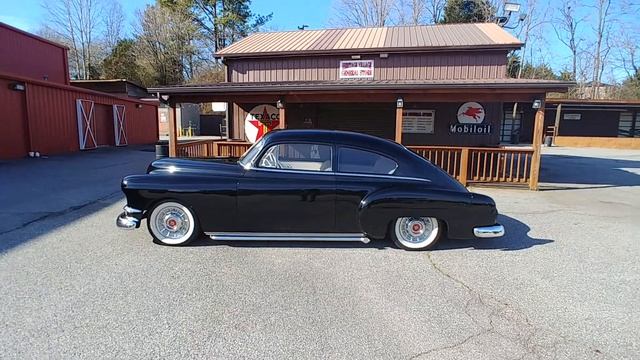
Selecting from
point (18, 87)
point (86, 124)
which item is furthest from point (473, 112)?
point (86, 124)

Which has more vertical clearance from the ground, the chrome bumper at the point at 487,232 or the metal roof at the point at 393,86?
the metal roof at the point at 393,86

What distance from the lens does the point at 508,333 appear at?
9.26ft

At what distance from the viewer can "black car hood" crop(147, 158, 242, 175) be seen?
4.61m

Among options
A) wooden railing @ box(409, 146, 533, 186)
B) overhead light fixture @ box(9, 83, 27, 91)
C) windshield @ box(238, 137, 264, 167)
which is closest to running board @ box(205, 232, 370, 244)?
windshield @ box(238, 137, 264, 167)

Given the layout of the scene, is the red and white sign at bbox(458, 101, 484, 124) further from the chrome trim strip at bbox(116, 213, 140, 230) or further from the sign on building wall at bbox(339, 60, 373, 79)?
the chrome trim strip at bbox(116, 213, 140, 230)

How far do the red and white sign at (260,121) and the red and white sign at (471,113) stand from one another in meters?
5.95

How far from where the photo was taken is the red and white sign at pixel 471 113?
1138 centimetres

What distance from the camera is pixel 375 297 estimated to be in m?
3.38

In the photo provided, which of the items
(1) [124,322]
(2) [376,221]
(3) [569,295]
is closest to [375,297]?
(2) [376,221]

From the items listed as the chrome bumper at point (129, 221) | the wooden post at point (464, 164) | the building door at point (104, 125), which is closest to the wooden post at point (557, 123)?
the wooden post at point (464, 164)

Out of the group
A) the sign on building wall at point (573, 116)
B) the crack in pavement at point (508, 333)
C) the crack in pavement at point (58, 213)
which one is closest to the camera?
the crack in pavement at point (508, 333)

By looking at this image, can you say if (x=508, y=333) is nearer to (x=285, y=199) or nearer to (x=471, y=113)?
(x=285, y=199)

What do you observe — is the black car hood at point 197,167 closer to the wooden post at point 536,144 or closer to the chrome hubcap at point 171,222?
the chrome hubcap at point 171,222

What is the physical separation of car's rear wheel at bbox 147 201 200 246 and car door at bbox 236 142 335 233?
2.03ft
